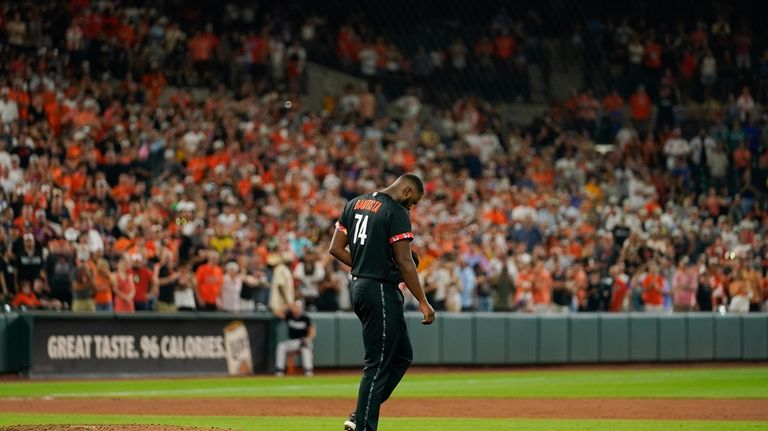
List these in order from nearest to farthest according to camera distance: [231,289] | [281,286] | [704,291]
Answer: [281,286], [231,289], [704,291]

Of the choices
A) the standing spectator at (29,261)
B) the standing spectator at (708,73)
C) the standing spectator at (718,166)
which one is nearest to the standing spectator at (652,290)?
the standing spectator at (718,166)

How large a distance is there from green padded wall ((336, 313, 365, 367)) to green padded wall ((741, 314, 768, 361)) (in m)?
7.81

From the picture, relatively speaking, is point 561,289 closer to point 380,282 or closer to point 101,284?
point 101,284

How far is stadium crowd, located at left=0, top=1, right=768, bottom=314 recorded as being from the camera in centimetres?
2166

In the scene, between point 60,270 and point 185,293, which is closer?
point 60,270

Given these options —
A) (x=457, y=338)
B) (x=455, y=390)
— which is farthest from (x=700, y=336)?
(x=455, y=390)

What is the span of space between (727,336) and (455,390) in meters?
8.99

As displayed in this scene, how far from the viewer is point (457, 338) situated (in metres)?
23.8

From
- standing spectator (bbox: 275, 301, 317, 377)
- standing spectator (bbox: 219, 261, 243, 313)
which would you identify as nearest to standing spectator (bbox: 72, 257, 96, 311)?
standing spectator (bbox: 219, 261, 243, 313)

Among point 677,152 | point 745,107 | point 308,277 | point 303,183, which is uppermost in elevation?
point 745,107

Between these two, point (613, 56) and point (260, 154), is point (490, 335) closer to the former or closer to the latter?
point (260, 154)

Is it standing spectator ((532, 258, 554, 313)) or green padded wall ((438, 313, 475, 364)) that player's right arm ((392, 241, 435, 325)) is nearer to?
green padded wall ((438, 313, 475, 364))

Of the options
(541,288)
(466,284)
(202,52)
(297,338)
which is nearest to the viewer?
(297,338)

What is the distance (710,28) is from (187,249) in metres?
19.3
